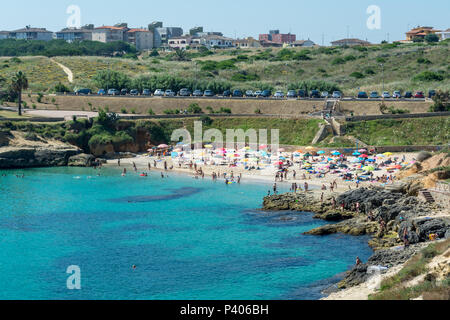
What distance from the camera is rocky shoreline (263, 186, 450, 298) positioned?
41156mm

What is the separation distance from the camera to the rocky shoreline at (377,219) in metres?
41.2

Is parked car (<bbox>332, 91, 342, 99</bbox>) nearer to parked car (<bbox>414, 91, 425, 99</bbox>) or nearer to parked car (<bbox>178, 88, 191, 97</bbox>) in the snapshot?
parked car (<bbox>414, 91, 425, 99</bbox>)

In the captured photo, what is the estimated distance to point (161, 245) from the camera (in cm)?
4825

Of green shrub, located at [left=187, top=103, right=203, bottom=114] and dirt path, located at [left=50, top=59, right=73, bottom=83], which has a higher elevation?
dirt path, located at [left=50, top=59, right=73, bottom=83]

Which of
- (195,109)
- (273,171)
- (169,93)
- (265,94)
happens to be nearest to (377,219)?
(273,171)

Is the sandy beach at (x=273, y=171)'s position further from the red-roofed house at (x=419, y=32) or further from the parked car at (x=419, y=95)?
the red-roofed house at (x=419, y=32)

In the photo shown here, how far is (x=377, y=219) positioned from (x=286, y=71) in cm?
8518

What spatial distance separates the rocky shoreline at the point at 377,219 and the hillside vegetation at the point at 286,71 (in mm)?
50535

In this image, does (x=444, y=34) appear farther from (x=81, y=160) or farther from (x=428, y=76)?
(x=81, y=160)

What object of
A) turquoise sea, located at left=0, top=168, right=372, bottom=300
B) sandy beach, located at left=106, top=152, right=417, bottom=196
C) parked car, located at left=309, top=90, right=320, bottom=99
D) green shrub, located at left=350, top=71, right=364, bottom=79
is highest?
green shrub, located at left=350, top=71, right=364, bottom=79

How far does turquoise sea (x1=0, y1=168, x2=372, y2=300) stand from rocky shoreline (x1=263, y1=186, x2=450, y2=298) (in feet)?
4.56

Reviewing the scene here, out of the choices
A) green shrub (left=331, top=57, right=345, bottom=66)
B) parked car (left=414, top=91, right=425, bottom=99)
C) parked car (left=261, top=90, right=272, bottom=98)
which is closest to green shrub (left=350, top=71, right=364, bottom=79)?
green shrub (left=331, top=57, right=345, bottom=66)

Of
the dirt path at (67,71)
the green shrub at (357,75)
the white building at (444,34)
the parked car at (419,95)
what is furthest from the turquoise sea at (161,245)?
the white building at (444,34)

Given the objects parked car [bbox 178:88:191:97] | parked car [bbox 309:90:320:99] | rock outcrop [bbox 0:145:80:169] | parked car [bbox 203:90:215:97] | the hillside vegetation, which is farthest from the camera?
the hillside vegetation
